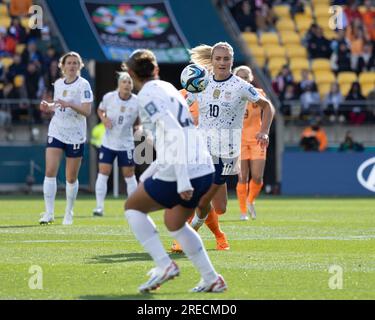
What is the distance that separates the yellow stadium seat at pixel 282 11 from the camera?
33.2 metres

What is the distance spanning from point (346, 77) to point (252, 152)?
1281cm

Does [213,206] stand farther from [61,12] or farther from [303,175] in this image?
[61,12]

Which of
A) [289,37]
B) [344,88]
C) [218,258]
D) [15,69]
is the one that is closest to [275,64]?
[289,37]

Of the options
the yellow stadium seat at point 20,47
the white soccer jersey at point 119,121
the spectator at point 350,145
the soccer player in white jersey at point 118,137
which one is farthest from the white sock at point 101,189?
the yellow stadium seat at point 20,47

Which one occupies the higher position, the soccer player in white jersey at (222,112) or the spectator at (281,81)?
the soccer player in white jersey at (222,112)

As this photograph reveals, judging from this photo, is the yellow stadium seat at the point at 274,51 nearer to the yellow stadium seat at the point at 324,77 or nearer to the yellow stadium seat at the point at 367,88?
the yellow stadium seat at the point at 324,77

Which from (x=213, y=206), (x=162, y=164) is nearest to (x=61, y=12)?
(x=213, y=206)

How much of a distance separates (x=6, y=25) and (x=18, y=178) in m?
4.85

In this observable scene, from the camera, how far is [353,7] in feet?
109

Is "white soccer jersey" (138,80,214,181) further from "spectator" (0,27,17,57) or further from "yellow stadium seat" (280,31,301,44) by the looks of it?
"yellow stadium seat" (280,31,301,44)

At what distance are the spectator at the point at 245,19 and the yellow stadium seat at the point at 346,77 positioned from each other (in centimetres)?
280

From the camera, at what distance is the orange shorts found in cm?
1922

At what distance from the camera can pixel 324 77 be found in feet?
103

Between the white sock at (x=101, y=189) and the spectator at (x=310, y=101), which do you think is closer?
the white sock at (x=101, y=189)
